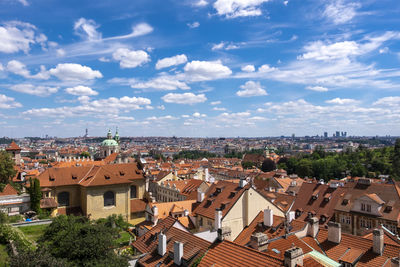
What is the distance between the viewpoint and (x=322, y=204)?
1471 inches

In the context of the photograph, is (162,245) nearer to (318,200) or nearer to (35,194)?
(318,200)

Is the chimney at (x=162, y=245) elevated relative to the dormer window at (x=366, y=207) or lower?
elevated

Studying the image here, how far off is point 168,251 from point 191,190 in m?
36.3

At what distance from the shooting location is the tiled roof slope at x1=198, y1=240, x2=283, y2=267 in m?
14.2

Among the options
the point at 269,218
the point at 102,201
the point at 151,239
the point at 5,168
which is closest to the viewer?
the point at 151,239

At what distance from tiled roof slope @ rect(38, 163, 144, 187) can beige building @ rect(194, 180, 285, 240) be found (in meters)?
22.2

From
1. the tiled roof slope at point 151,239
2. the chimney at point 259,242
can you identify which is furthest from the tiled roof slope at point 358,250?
the tiled roof slope at point 151,239

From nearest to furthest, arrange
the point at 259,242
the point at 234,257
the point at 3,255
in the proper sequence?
the point at 234,257, the point at 259,242, the point at 3,255

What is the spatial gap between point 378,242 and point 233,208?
1178 cm

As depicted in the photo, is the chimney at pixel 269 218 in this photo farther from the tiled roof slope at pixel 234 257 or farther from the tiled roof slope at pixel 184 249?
the tiled roof slope at pixel 234 257

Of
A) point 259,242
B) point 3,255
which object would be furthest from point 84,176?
point 259,242

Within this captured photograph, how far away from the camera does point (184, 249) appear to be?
60.4ft

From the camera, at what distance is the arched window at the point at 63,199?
4884cm

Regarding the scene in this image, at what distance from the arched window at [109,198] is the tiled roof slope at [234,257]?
35792 mm
